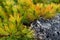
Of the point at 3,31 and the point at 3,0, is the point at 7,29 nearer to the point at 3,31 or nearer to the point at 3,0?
the point at 3,31

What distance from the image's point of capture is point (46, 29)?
2.11 m

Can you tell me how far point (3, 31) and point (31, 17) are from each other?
327 millimetres

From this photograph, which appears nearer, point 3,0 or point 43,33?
point 43,33

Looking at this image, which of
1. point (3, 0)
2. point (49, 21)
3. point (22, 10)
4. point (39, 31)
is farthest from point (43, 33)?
point (3, 0)

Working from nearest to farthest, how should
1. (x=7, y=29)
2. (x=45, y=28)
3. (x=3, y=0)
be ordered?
(x=7, y=29), (x=45, y=28), (x=3, y=0)

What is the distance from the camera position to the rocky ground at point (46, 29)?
6.80 feet

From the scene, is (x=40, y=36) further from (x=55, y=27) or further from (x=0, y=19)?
(x=0, y=19)

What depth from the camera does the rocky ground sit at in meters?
2.07

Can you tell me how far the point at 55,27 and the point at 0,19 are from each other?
531 millimetres

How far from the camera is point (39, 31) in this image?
6.89 feet

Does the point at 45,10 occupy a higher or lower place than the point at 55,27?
higher

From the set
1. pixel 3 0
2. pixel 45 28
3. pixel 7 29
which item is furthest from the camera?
pixel 3 0

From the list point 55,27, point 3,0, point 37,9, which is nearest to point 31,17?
point 37,9

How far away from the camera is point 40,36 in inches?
81.3
